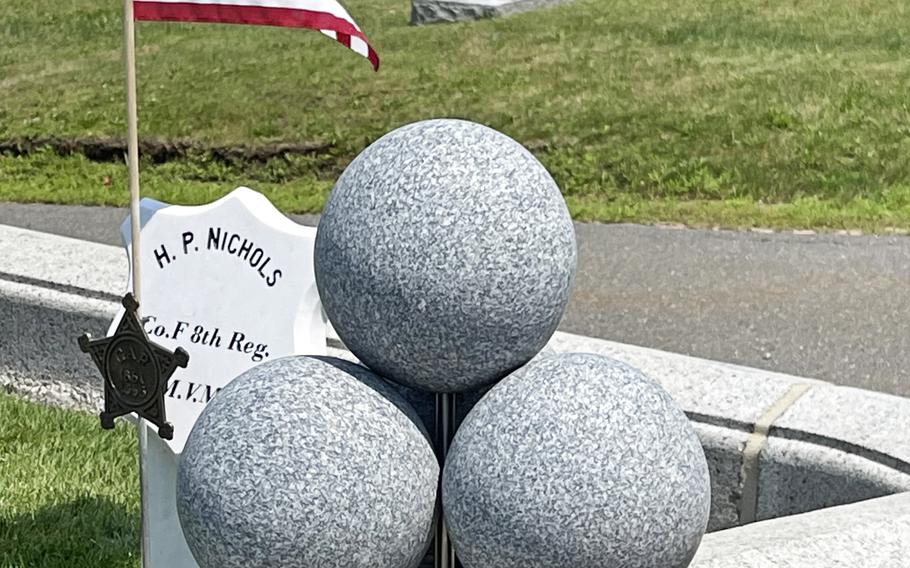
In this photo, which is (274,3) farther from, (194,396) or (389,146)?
(194,396)

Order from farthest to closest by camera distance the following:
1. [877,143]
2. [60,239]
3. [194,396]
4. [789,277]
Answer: [877,143] < [789,277] < [60,239] < [194,396]

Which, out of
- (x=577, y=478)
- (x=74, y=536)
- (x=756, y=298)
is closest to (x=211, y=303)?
(x=74, y=536)

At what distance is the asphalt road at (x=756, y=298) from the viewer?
6.27 metres

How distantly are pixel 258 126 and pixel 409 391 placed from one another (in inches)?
304

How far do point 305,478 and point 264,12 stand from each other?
1264 mm

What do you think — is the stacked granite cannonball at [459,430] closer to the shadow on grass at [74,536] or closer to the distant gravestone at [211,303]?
the distant gravestone at [211,303]

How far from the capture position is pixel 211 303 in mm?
3959

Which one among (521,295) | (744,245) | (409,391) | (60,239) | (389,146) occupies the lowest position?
(744,245)

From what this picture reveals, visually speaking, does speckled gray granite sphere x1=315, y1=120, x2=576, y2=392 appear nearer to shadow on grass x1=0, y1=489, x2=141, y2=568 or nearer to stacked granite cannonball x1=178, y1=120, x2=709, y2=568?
stacked granite cannonball x1=178, y1=120, x2=709, y2=568

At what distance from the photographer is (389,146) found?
332 cm

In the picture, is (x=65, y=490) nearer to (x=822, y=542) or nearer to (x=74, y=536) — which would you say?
(x=74, y=536)

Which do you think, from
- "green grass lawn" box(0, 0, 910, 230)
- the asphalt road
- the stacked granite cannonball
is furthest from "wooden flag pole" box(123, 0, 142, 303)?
"green grass lawn" box(0, 0, 910, 230)

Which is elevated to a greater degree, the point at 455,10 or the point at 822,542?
the point at 822,542

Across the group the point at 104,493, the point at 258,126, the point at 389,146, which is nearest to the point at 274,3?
the point at 389,146
